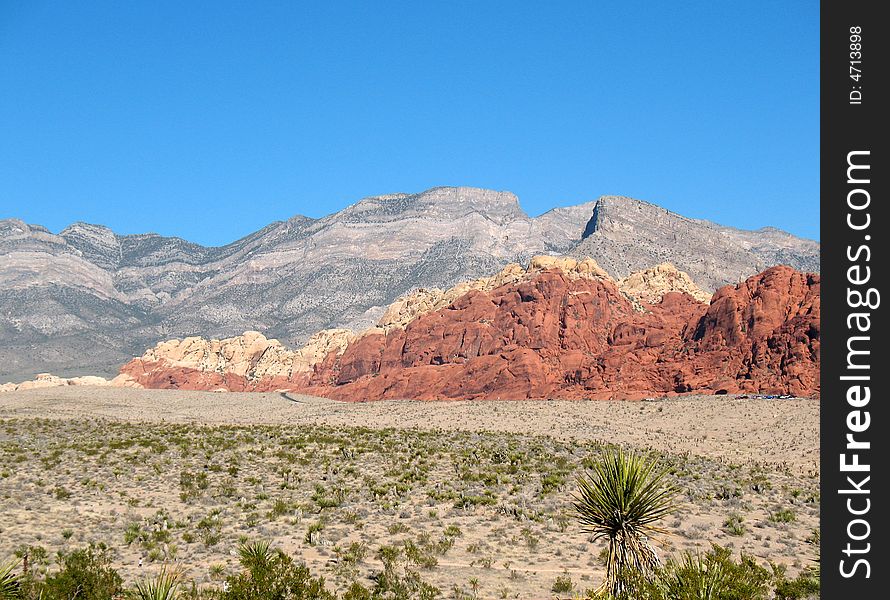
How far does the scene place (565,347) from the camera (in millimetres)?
91000

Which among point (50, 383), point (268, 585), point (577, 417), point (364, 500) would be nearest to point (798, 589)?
point (268, 585)

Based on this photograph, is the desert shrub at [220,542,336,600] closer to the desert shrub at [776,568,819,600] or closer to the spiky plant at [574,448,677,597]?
the spiky plant at [574,448,677,597]

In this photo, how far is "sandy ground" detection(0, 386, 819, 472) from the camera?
161 ft

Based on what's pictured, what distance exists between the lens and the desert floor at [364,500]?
20594 millimetres

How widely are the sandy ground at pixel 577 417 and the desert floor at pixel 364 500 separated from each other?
65.3 inches

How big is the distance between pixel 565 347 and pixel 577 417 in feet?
95.5

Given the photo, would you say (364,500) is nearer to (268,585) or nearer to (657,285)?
(268,585)

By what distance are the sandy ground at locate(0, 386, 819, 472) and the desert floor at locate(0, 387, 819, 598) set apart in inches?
65.3

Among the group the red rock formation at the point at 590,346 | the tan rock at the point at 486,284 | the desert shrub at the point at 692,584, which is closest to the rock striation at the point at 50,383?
the red rock formation at the point at 590,346

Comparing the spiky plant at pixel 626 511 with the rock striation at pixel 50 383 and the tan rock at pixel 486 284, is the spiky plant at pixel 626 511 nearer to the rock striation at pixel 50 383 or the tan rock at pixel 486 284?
the tan rock at pixel 486 284

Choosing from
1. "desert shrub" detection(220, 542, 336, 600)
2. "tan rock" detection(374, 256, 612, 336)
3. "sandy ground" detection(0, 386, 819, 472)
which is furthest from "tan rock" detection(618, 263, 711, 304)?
"desert shrub" detection(220, 542, 336, 600)
